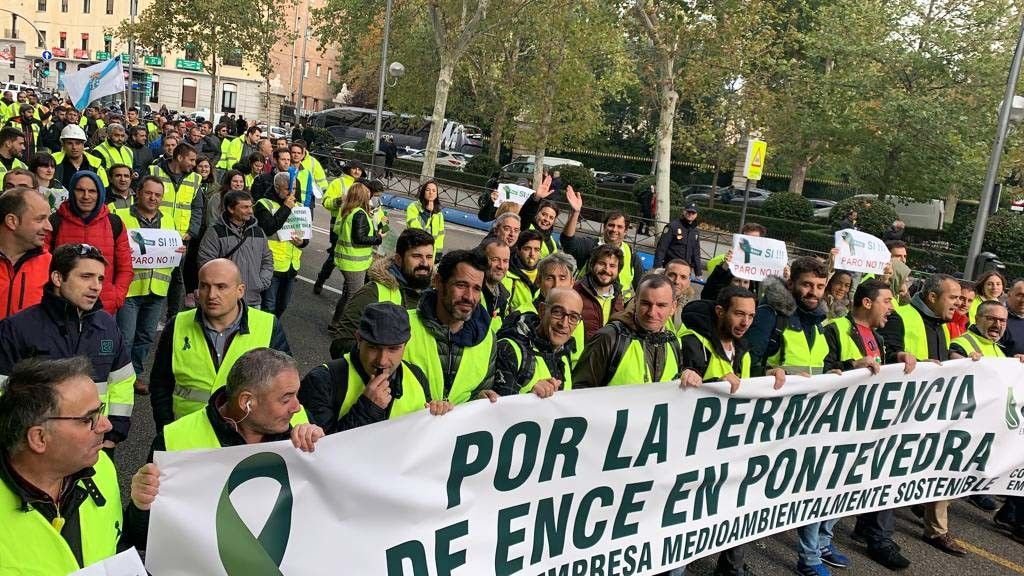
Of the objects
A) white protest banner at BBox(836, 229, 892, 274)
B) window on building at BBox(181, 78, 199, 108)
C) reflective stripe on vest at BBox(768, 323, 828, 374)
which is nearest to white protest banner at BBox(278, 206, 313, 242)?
reflective stripe on vest at BBox(768, 323, 828, 374)

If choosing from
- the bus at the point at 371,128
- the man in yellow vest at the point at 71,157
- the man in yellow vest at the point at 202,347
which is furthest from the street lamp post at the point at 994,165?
the bus at the point at 371,128

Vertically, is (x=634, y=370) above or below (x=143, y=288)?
Answer: above

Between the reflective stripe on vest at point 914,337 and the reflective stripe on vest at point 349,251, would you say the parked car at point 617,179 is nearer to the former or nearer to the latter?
the reflective stripe on vest at point 349,251

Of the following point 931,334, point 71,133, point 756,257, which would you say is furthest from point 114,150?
point 931,334

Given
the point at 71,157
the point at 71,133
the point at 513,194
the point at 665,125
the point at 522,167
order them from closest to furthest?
the point at 513,194
the point at 71,133
the point at 71,157
the point at 665,125
the point at 522,167

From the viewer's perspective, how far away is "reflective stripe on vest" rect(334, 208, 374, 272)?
8031 mm

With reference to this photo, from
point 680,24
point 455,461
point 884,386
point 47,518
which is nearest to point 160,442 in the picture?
point 47,518

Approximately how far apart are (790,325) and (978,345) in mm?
1768

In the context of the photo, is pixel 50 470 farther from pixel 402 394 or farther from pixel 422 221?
pixel 422 221

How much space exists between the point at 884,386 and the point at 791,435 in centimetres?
76

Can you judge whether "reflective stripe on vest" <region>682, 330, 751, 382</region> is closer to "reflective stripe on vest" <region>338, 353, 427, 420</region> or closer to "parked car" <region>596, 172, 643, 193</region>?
"reflective stripe on vest" <region>338, 353, 427, 420</region>

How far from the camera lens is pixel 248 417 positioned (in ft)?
9.59

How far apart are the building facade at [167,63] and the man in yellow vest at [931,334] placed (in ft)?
203

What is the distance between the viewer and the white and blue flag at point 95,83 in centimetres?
1491
